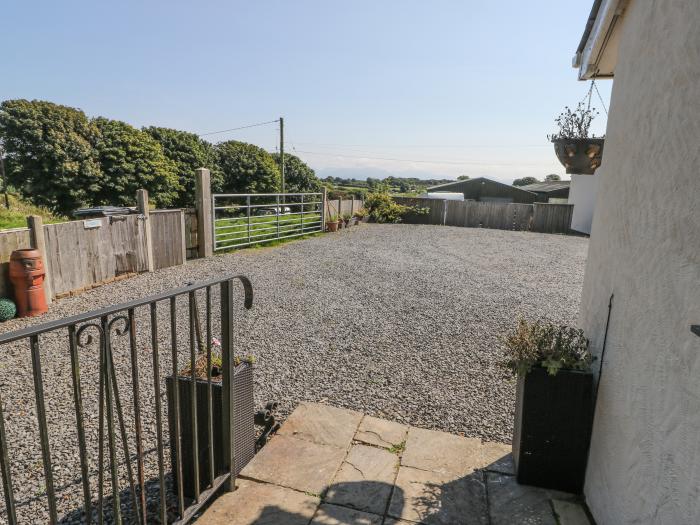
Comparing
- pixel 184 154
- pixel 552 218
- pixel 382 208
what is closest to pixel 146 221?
pixel 382 208

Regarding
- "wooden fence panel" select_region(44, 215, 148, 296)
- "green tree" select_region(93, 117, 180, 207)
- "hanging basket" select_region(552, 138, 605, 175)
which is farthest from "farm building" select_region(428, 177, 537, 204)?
"hanging basket" select_region(552, 138, 605, 175)

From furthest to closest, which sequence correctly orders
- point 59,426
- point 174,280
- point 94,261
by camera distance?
point 174,280 → point 94,261 → point 59,426

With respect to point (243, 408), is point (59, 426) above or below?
below

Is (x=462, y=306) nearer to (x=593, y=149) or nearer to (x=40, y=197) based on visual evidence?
(x=593, y=149)

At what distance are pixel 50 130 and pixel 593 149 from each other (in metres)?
16.9

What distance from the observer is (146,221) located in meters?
7.27

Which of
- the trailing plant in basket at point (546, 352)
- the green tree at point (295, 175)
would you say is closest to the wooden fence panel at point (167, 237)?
the trailing plant in basket at point (546, 352)

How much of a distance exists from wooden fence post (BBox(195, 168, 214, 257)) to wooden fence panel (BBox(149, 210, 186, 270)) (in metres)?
0.50

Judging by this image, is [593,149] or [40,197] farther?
[40,197]

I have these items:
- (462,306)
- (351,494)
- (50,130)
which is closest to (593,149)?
(351,494)

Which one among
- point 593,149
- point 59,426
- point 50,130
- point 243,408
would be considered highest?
point 50,130

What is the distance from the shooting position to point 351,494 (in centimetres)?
198

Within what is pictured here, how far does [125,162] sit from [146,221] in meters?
10.4

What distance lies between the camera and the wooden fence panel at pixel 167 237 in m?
7.55
